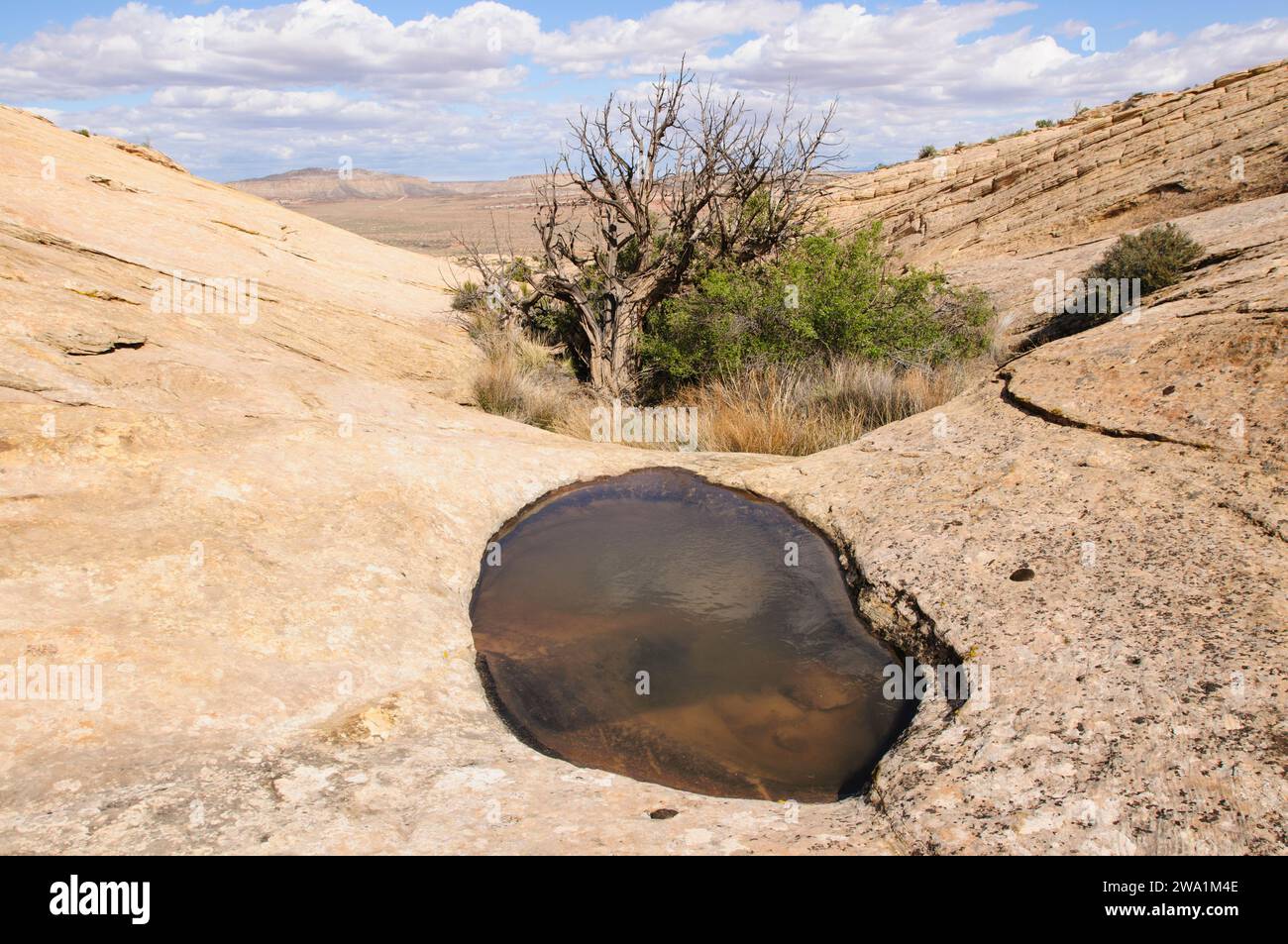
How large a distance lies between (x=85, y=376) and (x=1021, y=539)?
575cm

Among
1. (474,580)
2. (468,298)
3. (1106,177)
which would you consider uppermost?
(1106,177)

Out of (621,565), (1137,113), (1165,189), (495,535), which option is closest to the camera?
(621,565)

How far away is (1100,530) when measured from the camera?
381 centimetres

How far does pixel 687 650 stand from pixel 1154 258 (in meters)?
7.41

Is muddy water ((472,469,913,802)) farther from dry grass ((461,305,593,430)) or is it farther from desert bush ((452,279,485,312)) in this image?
desert bush ((452,279,485,312))

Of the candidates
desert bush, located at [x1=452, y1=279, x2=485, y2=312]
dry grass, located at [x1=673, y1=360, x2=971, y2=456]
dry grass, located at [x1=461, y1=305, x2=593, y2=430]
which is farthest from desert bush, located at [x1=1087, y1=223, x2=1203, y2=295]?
desert bush, located at [x1=452, y1=279, x2=485, y2=312]

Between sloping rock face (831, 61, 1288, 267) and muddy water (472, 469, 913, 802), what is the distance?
1027 centimetres

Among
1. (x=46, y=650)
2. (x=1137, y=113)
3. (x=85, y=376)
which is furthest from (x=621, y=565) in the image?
(x=1137, y=113)

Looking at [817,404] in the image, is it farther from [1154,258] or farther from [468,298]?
[468,298]

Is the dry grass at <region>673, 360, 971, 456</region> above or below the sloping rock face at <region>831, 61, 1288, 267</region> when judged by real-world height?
below

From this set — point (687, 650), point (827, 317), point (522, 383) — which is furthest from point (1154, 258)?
point (687, 650)

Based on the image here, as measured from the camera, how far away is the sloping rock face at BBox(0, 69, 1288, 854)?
2.42m

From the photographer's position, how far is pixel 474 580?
4457mm
